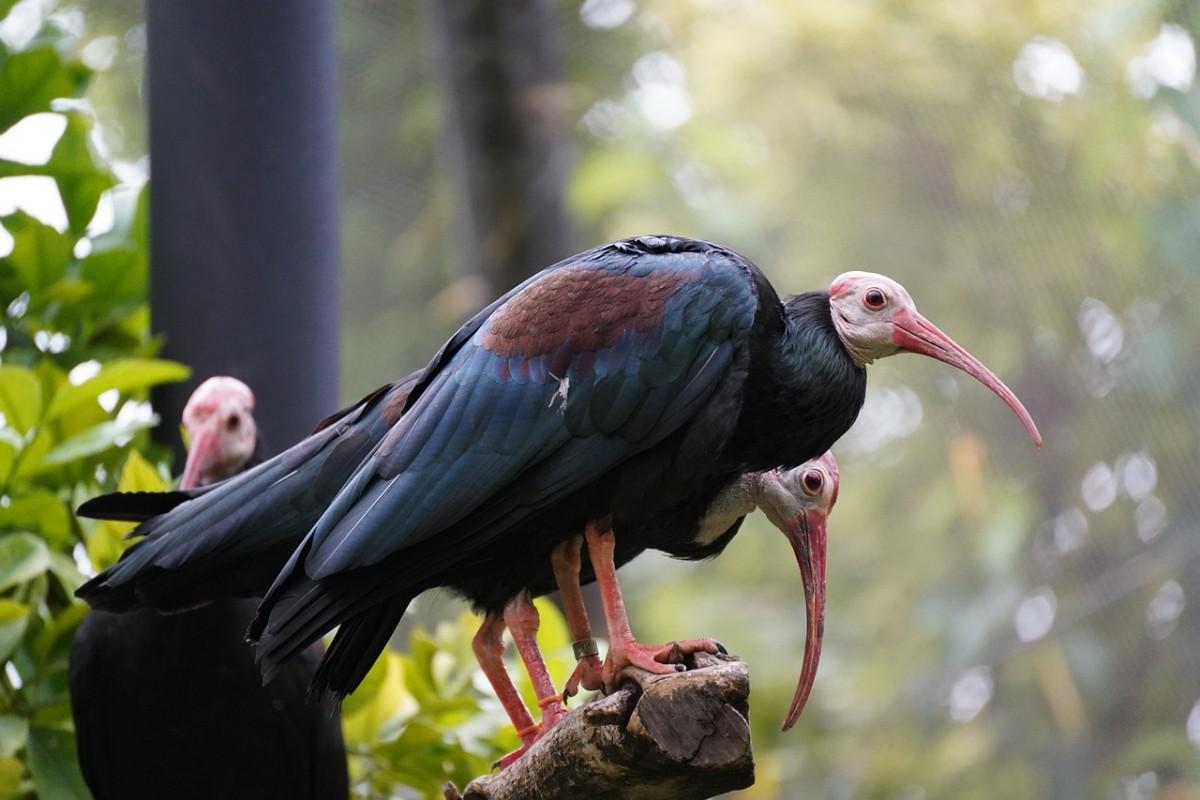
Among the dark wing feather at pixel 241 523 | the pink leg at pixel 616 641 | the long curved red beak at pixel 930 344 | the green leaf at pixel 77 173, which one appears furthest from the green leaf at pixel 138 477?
the long curved red beak at pixel 930 344

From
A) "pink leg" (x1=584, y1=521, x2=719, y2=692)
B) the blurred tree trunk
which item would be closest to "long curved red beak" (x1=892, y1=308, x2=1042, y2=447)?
"pink leg" (x1=584, y1=521, x2=719, y2=692)

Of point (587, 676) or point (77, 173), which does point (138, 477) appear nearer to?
point (77, 173)

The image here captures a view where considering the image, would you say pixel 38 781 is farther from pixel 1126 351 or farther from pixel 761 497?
pixel 1126 351

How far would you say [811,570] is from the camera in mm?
2705

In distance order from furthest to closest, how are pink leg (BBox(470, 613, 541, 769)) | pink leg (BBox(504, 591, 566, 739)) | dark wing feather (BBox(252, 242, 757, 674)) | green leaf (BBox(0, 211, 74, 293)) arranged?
1. green leaf (BBox(0, 211, 74, 293))
2. pink leg (BBox(470, 613, 541, 769))
3. pink leg (BBox(504, 591, 566, 739))
4. dark wing feather (BBox(252, 242, 757, 674))

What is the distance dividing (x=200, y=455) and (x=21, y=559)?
430 millimetres

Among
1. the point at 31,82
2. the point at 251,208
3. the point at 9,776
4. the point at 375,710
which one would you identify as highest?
the point at 31,82

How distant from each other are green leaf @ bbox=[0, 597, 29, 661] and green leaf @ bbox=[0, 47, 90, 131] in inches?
52.3

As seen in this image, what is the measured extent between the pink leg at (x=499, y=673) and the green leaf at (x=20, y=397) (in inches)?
45.3

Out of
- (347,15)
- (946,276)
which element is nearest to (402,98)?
(347,15)

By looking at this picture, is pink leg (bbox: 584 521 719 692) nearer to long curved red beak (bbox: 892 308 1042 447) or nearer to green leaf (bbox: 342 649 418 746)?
long curved red beak (bbox: 892 308 1042 447)

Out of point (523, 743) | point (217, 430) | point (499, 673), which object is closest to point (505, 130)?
point (217, 430)

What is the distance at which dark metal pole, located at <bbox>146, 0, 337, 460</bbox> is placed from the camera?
11.4 ft

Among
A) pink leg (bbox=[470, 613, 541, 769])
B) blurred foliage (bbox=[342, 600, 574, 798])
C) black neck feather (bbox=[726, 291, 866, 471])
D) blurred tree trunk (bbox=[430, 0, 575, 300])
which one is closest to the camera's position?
black neck feather (bbox=[726, 291, 866, 471])
